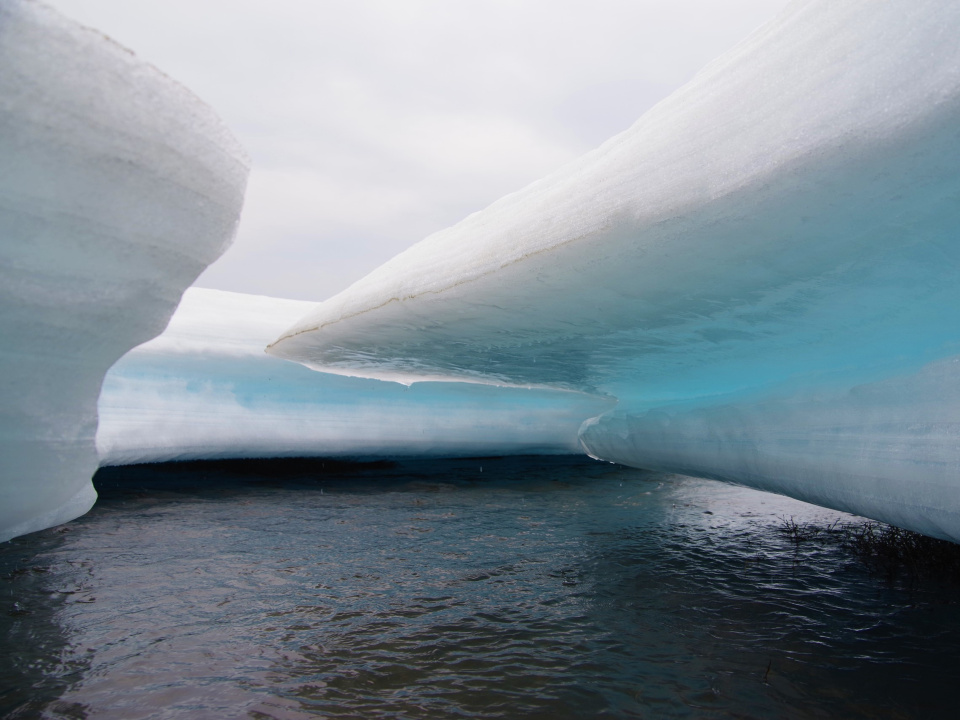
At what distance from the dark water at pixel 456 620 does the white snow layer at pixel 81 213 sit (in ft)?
2.46

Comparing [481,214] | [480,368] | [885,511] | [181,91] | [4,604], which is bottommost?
[4,604]

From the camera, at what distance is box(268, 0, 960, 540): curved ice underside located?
1522 millimetres

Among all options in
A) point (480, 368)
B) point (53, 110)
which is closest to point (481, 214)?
point (480, 368)

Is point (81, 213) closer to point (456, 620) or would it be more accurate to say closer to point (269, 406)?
point (456, 620)

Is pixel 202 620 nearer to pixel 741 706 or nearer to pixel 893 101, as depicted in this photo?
pixel 741 706

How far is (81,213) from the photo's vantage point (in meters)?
1.97

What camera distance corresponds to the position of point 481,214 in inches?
146

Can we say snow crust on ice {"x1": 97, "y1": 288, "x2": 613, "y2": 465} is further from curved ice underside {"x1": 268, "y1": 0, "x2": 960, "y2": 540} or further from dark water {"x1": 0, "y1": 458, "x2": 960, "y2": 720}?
curved ice underside {"x1": 268, "y1": 0, "x2": 960, "y2": 540}

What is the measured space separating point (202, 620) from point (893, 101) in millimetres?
2515

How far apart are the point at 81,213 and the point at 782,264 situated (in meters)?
2.12

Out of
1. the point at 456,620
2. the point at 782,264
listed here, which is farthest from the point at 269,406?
the point at 782,264

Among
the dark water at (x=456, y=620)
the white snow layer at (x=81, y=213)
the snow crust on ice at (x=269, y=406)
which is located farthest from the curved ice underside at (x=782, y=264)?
the snow crust on ice at (x=269, y=406)

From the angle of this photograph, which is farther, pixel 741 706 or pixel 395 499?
pixel 395 499

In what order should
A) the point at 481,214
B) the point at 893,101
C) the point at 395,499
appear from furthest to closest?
1. the point at 395,499
2. the point at 481,214
3. the point at 893,101
